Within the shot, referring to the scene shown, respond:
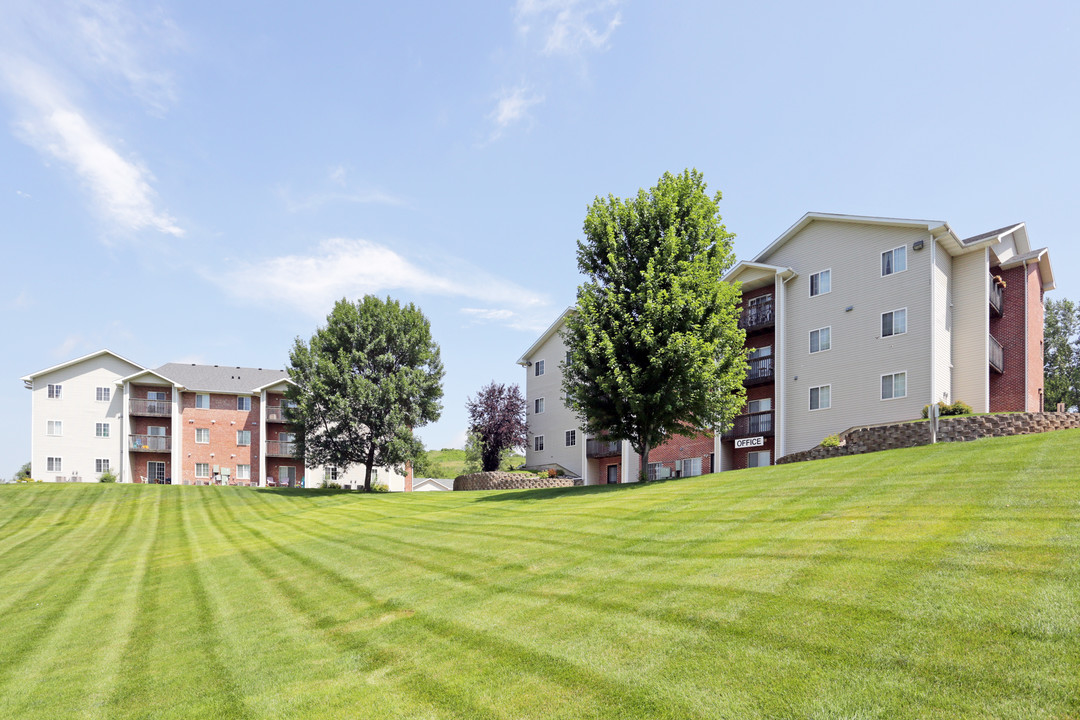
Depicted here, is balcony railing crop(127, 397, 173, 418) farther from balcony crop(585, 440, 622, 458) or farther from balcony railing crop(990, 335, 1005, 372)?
balcony railing crop(990, 335, 1005, 372)

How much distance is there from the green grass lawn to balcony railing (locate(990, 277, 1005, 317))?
16.9 metres

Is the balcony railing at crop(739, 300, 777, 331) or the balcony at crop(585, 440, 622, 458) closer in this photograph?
the balcony railing at crop(739, 300, 777, 331)

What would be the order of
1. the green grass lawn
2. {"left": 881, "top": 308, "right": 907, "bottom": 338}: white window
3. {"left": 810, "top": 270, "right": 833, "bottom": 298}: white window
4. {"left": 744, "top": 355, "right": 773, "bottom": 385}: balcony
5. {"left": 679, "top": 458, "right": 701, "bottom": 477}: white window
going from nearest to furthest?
1. the green grass lawn
2. {"left": 881, "top": 308, "right": 907, "bottom": 338}: white window
3. {"left": 810, "top": 270, "right": 833, "bottom": 298}: white window
4. {"left": 744, "top": 355, "right": 773, "bottom": 385}: balcony
5. {"left": 679, "top": 458, "right": 701, "bottom": 477}: white window

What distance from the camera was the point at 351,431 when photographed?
41406 millimetres

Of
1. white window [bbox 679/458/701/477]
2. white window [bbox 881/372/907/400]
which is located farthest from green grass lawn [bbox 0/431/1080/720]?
white window [bbox 679/458/701/477]

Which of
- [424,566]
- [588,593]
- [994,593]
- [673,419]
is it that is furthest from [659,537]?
[673,419]

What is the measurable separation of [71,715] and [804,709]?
7.72 m

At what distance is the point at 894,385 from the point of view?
28.4 metres

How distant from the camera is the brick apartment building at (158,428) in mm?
51219

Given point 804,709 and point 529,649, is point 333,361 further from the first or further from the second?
point 804,709

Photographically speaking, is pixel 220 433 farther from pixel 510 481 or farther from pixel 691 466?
pixel 691 466

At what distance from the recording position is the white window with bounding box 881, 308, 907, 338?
28328 mm

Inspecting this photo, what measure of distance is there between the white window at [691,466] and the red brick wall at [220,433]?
121 ft

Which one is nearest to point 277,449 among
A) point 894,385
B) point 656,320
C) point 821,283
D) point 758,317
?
point 758,317
